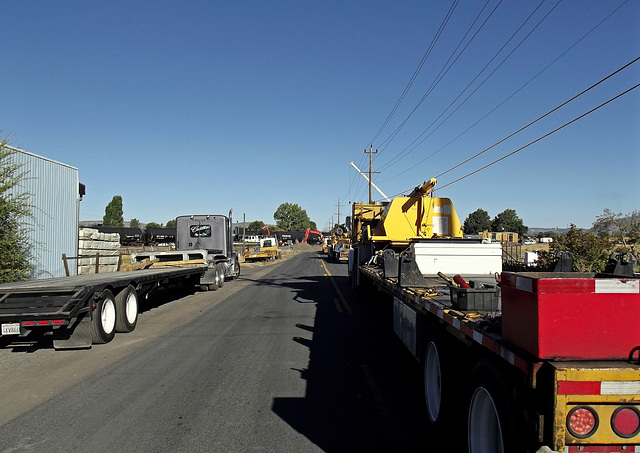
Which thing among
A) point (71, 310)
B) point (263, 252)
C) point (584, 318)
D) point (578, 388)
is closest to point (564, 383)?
point (578, 388)

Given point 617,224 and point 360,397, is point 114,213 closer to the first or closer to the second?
point 617,224

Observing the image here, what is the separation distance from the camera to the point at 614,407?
2668 mm

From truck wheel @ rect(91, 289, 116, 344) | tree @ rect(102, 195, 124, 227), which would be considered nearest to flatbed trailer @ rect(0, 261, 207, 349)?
truck wheel @ rect(91, 289, 116, 344)

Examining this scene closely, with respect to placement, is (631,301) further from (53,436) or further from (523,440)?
(53,436)

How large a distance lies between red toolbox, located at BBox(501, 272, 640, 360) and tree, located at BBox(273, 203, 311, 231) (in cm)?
16540

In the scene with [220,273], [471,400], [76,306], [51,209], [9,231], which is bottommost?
[220,273]

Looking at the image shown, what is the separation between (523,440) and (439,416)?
1914mm

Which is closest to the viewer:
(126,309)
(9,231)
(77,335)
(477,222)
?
(77,335)

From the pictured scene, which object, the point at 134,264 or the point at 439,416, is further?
the point at 134,264

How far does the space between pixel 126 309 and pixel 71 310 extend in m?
2.25

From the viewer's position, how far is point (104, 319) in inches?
345

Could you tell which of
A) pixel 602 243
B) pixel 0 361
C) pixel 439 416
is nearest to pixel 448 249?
pixel 439 416

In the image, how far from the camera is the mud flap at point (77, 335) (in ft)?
26.9

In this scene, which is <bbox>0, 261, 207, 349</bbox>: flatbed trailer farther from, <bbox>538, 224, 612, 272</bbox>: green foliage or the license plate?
<bbox>538, 224, 612, 272</bbox>: green foliage
